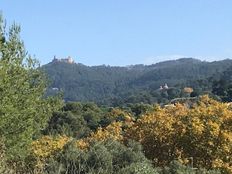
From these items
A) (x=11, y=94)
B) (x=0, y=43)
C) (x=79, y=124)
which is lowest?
(x=79, y=124)

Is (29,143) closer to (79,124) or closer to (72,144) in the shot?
(72,144)

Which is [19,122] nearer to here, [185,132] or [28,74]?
[28,74]

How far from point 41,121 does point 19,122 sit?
2623 millimetres

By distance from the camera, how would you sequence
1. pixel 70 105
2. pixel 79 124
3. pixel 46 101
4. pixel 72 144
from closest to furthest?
pixel 72 144
pixel 46 101
pixel 79 124
pixel 70 105

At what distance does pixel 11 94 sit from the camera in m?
18.7

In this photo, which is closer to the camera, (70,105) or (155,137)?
(155,137)

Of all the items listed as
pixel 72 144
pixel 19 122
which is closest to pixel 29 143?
pixel 19 122

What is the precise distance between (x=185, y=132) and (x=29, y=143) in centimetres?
617

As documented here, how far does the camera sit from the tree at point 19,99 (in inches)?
717

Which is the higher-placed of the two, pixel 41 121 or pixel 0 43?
pixel 0 43

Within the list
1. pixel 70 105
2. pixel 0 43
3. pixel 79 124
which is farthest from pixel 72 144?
pixel 70 105

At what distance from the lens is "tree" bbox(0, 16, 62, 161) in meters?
18.2

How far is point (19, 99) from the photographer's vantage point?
19828mm

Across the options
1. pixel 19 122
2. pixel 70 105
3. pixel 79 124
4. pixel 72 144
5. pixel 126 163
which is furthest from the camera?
pixel 70 105
